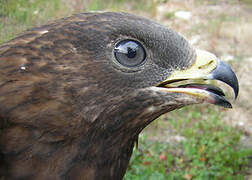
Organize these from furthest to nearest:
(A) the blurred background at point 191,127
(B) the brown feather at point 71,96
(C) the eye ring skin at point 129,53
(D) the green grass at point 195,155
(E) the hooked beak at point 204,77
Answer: (D) the green grass at point 195,155
(A) the blurred background at point 191,127
(E) the hooked beak at point 204,77
(C) the eye ring skin at point 129,53
(B) the brown feather at point 71,96

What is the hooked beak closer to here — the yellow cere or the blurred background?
the yellow cere

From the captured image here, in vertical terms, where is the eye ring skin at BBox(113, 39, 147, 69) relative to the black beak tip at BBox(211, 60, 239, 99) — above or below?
above

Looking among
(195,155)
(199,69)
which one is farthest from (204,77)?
(195,155)

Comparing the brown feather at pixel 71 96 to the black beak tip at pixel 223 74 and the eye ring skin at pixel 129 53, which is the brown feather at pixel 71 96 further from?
the black beak tip at pixel 223 74

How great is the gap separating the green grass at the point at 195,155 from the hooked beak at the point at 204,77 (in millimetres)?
2277

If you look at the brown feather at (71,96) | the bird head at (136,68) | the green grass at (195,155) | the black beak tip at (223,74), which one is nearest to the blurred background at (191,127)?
the green grass at (195,155)

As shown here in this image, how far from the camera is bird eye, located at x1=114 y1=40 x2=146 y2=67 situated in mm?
2043

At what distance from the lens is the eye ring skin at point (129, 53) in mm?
2041

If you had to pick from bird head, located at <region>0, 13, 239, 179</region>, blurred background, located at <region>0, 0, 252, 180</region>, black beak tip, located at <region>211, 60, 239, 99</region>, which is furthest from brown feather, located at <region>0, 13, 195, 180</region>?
blurred background, located at <region>0, 0, 252, 180</region>

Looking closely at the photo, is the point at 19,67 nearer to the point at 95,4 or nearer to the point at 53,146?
the point at 53,146

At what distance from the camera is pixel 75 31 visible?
2.01 meters

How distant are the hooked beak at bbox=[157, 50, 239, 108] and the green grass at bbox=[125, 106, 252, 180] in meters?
2.28

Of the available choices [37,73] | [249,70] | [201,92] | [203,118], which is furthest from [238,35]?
[37,73]

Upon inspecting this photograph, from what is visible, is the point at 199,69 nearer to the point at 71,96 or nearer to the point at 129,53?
the point at 129,53
